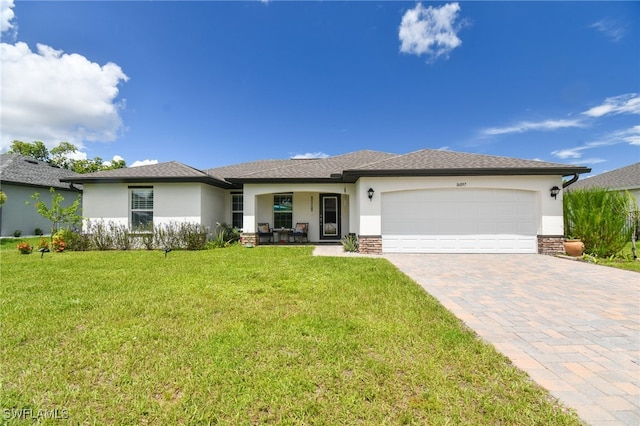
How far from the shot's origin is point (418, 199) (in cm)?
1046

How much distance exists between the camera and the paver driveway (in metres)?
2.32

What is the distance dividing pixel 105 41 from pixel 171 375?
1435 cm

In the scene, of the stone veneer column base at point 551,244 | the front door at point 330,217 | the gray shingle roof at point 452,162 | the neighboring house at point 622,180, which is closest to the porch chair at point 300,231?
the front door at point 330,217

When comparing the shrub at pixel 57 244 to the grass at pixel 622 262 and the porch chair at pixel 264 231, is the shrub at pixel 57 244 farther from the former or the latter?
the grass at pixel 622 262

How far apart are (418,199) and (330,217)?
498 centimetres

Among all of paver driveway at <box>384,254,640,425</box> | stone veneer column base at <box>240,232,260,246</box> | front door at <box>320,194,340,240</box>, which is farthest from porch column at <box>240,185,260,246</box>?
paver driveway at <box>384,254,640,425</box>

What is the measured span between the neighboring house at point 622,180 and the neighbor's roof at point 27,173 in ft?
110

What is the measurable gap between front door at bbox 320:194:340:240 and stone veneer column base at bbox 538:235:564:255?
8.43 meters

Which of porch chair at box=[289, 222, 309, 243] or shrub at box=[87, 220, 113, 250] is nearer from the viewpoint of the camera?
shrub at box=[87, 220, 113, 250]

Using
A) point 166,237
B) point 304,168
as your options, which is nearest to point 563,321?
point 304,168

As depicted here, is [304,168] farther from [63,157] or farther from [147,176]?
[63,157]

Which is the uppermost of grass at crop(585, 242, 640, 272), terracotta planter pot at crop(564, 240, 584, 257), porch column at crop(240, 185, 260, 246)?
porch column at crop(240, 185, 260, 246)

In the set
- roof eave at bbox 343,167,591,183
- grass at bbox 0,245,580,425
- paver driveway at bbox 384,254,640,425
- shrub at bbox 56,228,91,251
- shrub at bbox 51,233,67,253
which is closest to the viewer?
grass at bbox 0,245,580,425

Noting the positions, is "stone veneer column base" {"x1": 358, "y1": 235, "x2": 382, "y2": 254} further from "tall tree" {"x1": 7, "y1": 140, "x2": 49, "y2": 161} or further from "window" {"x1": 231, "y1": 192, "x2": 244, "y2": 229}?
"tall tree" {"x1": 7, "y1": 140, "x2": 49, "y2": 161}
